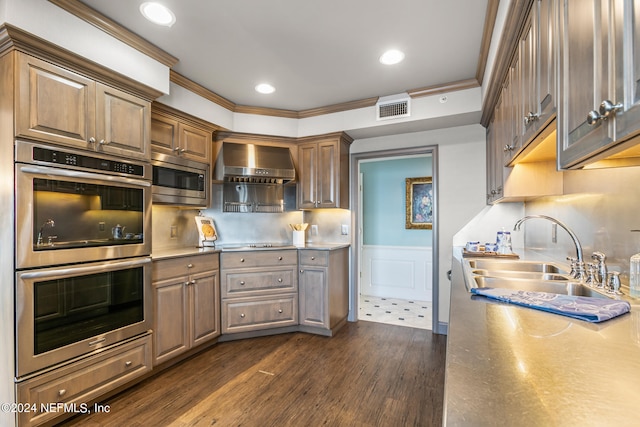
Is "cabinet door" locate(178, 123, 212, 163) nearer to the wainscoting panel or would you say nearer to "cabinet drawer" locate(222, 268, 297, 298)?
"cabinet drawer" locate(222, 268, 297, 298)

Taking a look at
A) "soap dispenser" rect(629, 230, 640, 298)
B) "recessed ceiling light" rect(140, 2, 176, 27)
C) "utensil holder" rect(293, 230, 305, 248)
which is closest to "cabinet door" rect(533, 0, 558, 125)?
"soap dispenser" rect(629, 230, 640, 298)

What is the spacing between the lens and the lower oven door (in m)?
1.62

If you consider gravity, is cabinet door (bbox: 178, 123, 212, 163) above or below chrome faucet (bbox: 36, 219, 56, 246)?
above

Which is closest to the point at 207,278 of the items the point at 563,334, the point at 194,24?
the point at 194,24

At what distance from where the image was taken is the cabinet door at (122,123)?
6.49ft

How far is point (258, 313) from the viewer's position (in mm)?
3162

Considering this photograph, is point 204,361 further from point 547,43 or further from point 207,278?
point 547,43

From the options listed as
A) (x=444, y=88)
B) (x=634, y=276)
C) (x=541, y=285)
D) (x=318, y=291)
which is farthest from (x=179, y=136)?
(x=634, y=276)

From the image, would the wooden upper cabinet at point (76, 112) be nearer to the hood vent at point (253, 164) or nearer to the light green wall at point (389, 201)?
the hood vent at point (253, 164)

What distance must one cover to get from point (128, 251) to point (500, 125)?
9.28 ft

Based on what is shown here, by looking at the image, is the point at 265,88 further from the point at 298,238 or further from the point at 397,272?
the point at 397,272

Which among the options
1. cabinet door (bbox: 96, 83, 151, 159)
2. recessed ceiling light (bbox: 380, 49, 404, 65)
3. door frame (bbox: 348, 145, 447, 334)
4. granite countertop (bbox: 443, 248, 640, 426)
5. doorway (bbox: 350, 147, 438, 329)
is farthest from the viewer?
doorway (bbox: 350, 147, 438, 329)

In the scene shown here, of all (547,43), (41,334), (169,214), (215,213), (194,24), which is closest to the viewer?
(547,43)

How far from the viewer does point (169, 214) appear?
3.11 metres
